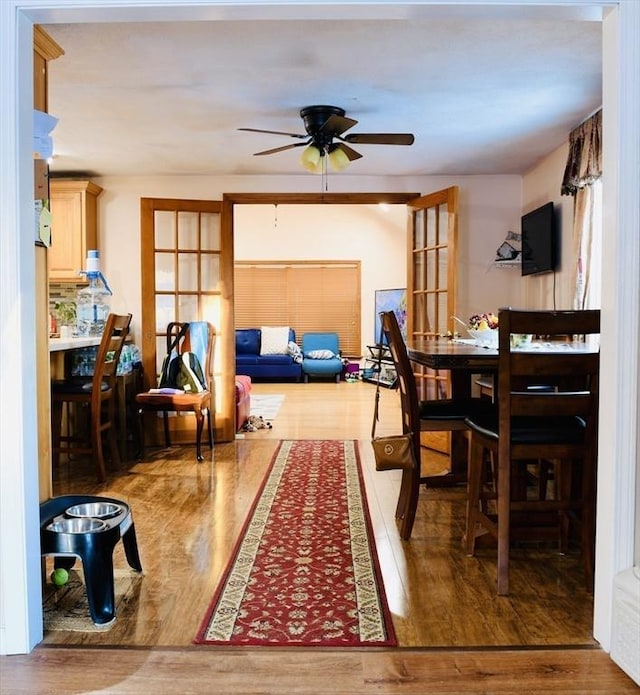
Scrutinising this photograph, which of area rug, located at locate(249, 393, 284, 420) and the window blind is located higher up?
the window blind

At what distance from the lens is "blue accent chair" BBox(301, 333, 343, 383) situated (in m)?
9.61

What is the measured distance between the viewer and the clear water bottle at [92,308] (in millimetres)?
4859

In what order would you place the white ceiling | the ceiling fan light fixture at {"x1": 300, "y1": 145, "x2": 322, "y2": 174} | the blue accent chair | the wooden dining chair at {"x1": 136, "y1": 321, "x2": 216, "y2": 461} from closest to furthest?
the white ceiling → the ceiling fan light fixture at {"x1": 300, "y1": 145, "x2": 322, "y2": 174} → the wooden dining chair at {"x1": 136, "y1": 321, "x2": 216, "y2": 461} → the blue accent chair

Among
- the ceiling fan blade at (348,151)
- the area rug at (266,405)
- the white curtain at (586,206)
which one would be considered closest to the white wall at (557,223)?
the white curtain at (586,206)

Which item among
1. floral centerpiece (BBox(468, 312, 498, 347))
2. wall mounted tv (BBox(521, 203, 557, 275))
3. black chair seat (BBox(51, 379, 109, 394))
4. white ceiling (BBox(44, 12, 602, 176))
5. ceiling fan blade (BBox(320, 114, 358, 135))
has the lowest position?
black chair seat (BBox(51, 379, 109, 394))

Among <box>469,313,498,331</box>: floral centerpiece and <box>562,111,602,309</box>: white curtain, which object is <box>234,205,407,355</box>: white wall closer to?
<box>562,111,602,309</box>: white curtain

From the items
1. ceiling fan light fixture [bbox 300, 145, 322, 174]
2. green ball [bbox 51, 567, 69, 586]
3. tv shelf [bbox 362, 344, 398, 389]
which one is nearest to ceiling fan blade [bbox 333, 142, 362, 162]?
ceiling fan light fixture [bbox 300, 145, 322, 174]

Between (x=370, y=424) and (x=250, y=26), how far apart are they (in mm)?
4133

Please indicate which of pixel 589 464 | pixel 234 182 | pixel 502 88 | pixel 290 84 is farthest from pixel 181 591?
pixel 234 182

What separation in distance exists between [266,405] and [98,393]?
3.50m

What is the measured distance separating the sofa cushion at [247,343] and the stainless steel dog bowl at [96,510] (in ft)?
25.2

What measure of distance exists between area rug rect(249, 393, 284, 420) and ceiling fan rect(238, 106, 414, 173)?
320cm

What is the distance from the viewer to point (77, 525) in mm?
2143

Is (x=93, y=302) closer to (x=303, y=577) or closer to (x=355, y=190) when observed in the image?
(x=355, y=190)
